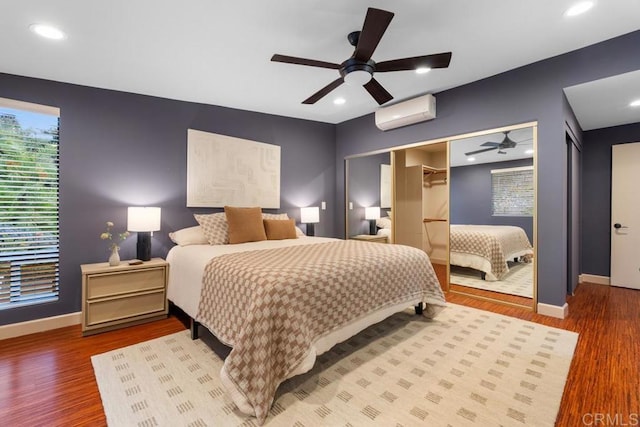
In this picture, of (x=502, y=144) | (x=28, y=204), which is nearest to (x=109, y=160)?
(x=28, y=204)

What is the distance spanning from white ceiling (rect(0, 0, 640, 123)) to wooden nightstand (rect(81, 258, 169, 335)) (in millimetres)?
1986

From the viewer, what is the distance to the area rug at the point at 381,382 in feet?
5.05

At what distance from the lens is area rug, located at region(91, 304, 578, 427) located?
1.54 meters

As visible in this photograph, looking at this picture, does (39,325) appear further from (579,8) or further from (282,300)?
(579,8)

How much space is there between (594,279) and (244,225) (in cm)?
525

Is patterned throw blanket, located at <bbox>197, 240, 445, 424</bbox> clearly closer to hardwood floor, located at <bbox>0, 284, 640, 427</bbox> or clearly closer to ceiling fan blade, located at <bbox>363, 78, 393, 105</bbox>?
hardwood floor, located at <bbox>0, 284, 640, 427</bbox>

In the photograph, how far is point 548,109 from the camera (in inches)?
114

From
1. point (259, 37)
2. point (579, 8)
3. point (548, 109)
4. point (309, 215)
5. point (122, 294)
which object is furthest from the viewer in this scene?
point (309, 215)

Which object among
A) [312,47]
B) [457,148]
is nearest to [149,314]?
[312,47]

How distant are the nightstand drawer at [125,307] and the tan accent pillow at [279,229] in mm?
1358

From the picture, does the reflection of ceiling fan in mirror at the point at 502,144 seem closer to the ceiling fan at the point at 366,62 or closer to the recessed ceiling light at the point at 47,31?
the ceiling fan at the point at 366,62

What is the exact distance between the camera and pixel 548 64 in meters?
2.87

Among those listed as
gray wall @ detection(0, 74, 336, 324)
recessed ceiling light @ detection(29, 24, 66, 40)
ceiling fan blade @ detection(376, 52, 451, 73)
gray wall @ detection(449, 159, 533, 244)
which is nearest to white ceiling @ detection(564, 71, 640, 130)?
gray wall @ detection(449, 159, 533, 244)

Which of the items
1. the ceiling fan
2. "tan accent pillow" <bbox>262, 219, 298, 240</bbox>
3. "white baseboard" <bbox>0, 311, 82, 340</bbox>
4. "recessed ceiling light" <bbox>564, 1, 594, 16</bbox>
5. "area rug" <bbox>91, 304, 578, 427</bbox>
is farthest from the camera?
"tan accent pillow" <bbox>262, 219, 298, 240</bbox>
